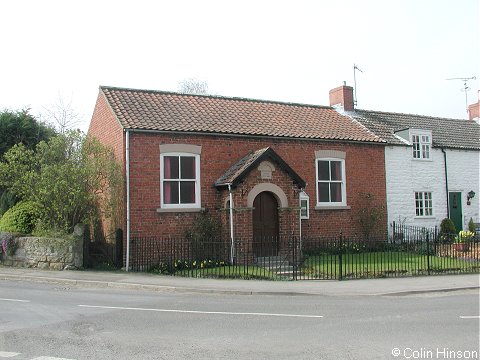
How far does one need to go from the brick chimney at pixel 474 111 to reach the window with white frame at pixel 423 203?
32.3 ft

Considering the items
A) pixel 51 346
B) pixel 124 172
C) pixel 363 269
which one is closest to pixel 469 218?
pixel 363 269

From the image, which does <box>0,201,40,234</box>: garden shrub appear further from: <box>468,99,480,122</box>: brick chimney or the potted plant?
<box>468,99,480,122</box>: brick chimney

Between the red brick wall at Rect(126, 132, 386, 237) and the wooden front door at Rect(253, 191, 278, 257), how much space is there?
517mm

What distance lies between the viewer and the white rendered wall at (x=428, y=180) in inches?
890

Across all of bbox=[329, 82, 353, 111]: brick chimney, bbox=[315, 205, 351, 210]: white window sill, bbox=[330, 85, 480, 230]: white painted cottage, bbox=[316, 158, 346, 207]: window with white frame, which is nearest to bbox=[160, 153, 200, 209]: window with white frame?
bbox=[315, 205, 351, 210]: white window sill

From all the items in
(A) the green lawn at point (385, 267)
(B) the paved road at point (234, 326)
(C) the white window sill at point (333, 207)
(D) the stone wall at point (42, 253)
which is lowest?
(B) the paved road at point (234, 326)

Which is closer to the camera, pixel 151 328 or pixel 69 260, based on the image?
pixel 151 328

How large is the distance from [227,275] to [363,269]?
4.37m

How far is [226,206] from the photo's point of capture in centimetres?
1788

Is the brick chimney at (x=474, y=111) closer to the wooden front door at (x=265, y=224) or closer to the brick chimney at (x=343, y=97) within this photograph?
the brick chimney at (x=343, y=97)

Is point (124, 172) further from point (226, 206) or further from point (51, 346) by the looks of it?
point (51, 346)

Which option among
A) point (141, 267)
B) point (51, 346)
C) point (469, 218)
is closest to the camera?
point (51, 346)

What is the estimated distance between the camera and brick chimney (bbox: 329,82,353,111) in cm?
2523

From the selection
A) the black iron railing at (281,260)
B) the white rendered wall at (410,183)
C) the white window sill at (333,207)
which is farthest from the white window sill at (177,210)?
the white rendered wall at (410,183)
